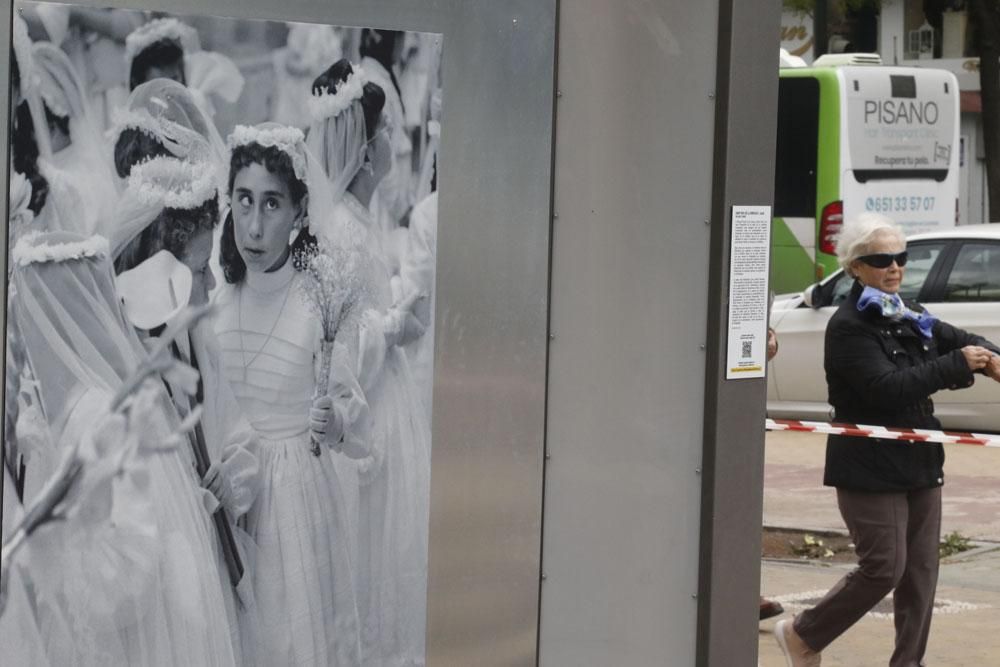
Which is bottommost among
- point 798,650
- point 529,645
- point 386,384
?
point 798,650

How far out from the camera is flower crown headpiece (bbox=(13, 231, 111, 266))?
377cm

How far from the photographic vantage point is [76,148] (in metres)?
3.79

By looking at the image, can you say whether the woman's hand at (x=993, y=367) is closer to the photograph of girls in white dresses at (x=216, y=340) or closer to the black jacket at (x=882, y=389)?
the black jacket at (x=882, y=389)

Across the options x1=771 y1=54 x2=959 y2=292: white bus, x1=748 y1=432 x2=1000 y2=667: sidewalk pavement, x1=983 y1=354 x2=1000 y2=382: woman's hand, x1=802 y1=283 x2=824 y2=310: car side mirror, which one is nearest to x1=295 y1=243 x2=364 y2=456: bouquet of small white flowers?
x1=983 y1=354 x2=1000 y2=382: woman's hand

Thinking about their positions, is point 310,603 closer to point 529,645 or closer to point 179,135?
point 529,645

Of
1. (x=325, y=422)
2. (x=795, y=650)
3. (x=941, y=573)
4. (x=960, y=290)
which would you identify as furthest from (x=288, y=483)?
(x=960, y=290)

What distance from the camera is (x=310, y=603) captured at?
13.9 feet

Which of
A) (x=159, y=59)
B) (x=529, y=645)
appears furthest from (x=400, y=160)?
(x=529, y=645)

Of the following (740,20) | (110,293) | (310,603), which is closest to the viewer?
(110,293)

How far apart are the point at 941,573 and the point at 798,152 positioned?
32.9 ft

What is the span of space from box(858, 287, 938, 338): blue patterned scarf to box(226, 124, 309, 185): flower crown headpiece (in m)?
3.20

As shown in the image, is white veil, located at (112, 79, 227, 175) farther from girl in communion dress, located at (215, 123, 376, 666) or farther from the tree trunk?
the tree trunk

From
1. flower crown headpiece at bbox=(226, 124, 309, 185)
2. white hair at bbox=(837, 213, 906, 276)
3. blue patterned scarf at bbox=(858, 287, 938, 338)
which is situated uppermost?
flower crown headpiece at bbox=(226, 124, 309, 185)

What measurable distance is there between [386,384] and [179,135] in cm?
81
